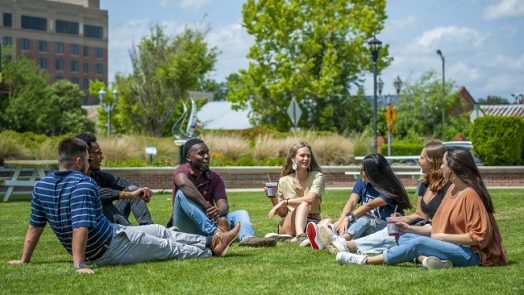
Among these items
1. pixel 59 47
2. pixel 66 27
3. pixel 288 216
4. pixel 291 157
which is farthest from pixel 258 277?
pixel 66 27

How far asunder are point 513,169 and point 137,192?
17587mm

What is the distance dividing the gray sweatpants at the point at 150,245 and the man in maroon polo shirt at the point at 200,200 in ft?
1.48

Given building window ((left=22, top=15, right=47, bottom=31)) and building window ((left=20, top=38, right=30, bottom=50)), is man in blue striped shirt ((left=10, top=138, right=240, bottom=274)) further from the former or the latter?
building window ((left=22, top=15, right=47, bottom=31))

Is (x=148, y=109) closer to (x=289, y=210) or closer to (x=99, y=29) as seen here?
(x=289, y=210)

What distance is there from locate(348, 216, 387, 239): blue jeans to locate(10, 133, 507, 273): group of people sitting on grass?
0.01 meters

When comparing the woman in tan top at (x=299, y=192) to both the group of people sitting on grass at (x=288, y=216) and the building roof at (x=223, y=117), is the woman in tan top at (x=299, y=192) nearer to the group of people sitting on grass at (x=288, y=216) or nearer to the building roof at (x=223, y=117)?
the group of people sitting on grass at (x=288, y=216)

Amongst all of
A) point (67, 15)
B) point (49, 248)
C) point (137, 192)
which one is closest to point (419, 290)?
point (137, 192)

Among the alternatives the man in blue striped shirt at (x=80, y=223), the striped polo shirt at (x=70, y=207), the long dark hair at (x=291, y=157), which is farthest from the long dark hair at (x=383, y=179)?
the striped polo shirt at (x=70, y=207)

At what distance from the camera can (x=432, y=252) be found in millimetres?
7340

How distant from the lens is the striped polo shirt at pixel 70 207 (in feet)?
23.4

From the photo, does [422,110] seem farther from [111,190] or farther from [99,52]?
[99,52]

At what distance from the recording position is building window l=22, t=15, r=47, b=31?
115438mm

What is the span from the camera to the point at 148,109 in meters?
43.7

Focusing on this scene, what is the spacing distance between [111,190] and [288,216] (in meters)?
2.27
